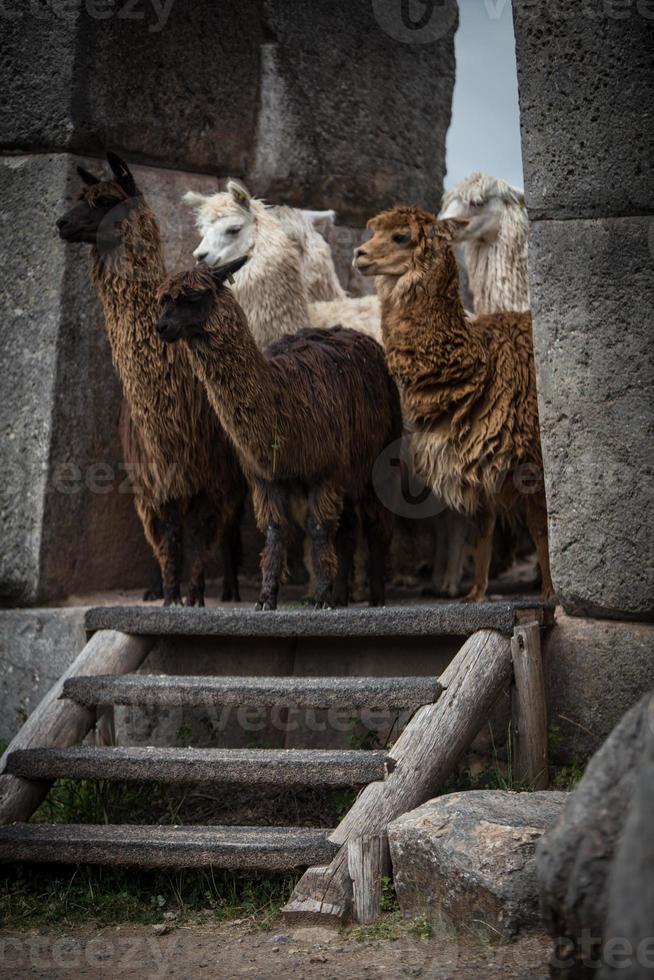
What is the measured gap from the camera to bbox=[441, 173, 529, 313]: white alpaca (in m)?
6.49

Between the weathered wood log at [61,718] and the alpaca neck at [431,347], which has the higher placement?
the alpaca neck at [431,347]

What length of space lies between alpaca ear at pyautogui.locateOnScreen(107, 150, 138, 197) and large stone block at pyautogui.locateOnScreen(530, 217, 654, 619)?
1.91 metres

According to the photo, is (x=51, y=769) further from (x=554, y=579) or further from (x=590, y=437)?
(x=590, y=437)

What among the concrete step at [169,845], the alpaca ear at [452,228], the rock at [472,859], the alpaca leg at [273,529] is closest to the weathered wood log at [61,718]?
the concrete step at [169,845]

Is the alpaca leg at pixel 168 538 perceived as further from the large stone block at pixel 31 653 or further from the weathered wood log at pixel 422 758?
the weathered wood log at pixel 422 758

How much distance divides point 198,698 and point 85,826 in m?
0.61

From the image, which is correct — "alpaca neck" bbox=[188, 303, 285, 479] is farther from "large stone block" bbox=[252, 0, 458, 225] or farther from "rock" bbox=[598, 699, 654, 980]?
"rock" bbox=[598, 699, 654, 980]

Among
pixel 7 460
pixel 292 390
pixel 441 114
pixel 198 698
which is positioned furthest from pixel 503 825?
pixel 441 114

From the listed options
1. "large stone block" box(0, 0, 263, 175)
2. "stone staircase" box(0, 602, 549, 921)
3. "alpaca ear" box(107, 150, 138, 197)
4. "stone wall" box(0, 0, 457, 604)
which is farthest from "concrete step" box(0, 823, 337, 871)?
"large stone block" box(0, 0, 263, 175)

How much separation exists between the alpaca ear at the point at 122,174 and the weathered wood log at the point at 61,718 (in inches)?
78.2

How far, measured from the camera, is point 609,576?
462 centimetres

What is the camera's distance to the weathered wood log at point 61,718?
4578 mm

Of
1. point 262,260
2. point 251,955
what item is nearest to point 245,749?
point 251,955

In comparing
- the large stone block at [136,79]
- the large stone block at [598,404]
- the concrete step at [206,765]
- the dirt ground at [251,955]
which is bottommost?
the dirt ground at [251,955]
